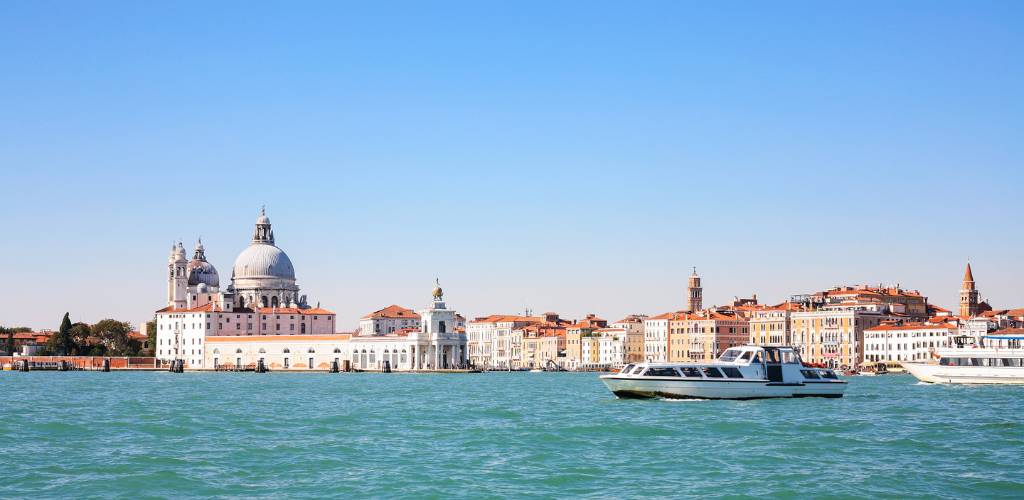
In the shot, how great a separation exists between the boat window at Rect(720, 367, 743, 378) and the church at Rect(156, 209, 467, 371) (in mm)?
56993

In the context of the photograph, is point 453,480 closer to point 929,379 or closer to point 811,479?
point 811,479

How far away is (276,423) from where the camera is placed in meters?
30.9

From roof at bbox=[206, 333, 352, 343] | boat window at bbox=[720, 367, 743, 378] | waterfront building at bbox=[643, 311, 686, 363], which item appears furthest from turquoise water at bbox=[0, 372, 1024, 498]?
waterfront building at bbox=[643, 311, 686, 363]

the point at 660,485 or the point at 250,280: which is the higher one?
the point at 250,280

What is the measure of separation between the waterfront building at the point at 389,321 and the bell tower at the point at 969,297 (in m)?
41.5

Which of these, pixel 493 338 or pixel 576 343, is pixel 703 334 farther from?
pixel 493 338

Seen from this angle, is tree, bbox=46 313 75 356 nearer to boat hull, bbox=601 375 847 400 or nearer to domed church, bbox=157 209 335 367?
domed church, bbox=157 209 335 367

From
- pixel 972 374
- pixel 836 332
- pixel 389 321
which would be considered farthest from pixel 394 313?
pixel 972 374

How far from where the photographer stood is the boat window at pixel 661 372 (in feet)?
128

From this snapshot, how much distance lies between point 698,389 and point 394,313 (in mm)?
75879

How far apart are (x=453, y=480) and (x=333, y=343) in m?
81.8

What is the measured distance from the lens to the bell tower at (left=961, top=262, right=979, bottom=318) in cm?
10425

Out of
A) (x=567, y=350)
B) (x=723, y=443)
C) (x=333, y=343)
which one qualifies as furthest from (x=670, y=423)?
(x=567, y=350)

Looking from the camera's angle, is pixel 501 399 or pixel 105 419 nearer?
pixel 105 419
